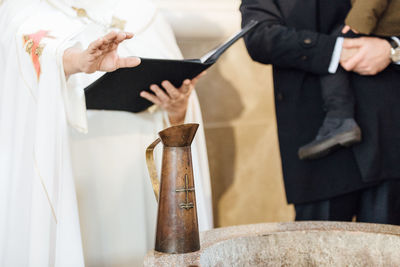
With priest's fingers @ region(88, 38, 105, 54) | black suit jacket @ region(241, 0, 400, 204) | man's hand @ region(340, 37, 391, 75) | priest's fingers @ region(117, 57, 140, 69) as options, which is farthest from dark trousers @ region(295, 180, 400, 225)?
priest's fingers @ region(88, 38, 105, 54)

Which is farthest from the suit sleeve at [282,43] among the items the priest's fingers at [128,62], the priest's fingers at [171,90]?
the priest's fingers at [128,62]

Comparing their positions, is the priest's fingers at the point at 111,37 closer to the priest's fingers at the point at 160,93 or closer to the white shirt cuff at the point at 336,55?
the priest's fingers at the point at 160,93

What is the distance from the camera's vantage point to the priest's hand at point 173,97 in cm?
203

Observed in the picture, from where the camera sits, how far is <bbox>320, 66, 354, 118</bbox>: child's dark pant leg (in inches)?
84.8

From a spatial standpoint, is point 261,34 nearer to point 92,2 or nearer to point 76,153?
point 92,2

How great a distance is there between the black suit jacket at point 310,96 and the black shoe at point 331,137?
10cm

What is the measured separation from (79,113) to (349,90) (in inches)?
43.7

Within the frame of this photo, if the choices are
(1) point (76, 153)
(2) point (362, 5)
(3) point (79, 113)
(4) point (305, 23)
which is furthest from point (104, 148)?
(2) point (362, 5)

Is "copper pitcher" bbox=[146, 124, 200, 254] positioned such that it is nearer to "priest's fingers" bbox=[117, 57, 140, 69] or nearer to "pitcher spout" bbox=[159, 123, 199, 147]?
"pitcher spout" bbox=[159, 123, 199, 147]

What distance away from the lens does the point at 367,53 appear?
83.0 inches

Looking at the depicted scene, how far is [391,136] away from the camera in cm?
223

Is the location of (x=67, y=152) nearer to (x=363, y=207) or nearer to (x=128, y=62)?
(x=128, y=62)

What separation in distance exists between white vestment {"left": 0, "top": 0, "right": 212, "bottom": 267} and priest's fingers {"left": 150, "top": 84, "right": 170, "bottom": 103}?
203 mm

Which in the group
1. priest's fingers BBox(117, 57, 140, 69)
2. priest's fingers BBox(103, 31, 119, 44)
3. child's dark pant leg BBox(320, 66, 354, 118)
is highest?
priest's fingers BBox(103, 31, 119, 44)
